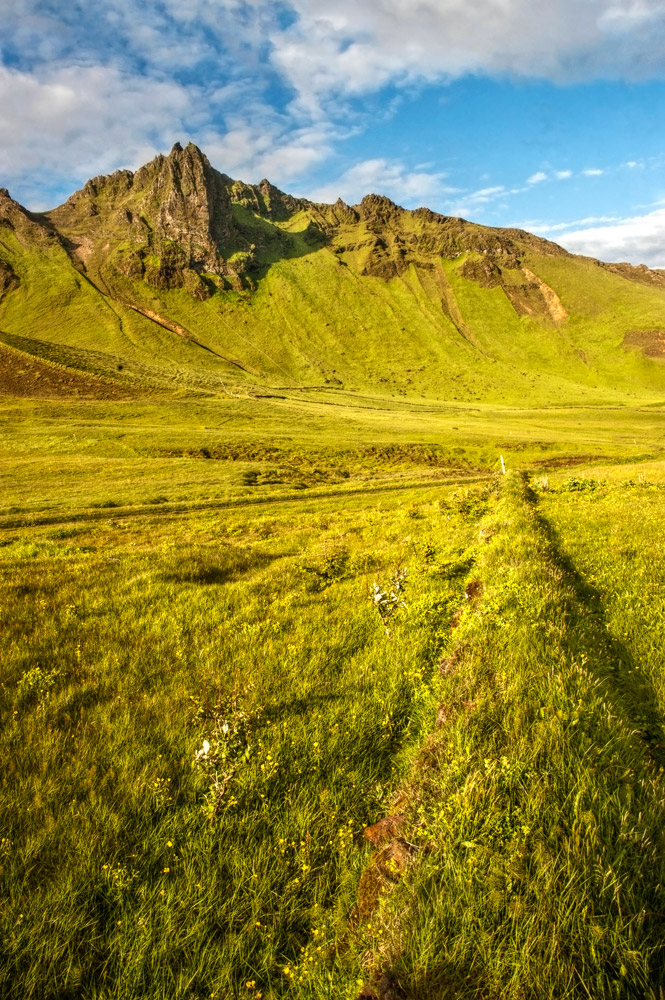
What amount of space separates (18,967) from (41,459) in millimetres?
57684

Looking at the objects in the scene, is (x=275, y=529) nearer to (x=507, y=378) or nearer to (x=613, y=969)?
(x=613, y=969)

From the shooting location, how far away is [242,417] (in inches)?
3246

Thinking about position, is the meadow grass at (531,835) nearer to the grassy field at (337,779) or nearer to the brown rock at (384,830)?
the grassy field at (337,779)

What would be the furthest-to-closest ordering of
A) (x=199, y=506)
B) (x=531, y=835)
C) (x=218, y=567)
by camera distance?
(x=199, y=506)
(x=218, y=567)
(x=531, y=835)

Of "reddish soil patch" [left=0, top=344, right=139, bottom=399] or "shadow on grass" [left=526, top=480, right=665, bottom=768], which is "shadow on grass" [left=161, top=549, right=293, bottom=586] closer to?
"shadow on grass" [left=526, top=480, right=665, bottom=768]

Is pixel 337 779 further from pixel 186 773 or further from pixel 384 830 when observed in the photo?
pixel 186 773

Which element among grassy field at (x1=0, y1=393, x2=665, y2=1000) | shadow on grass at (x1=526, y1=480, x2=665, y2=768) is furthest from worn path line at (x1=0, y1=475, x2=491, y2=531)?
shadow on grass at (x1=526, y1=480, x2=665, y2=768)

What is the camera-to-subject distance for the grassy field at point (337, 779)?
3025 mm

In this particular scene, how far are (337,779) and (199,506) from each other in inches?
1307

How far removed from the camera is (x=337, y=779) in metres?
→ 4.81

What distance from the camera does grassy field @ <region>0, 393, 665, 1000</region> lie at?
9.93 ft

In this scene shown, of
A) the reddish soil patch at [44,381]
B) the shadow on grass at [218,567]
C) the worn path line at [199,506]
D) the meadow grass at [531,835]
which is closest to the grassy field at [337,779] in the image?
the meadow grass at [531,835]

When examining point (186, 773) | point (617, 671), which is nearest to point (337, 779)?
point (186, 773)

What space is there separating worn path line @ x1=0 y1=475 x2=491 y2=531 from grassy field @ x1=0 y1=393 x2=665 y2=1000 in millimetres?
22296
